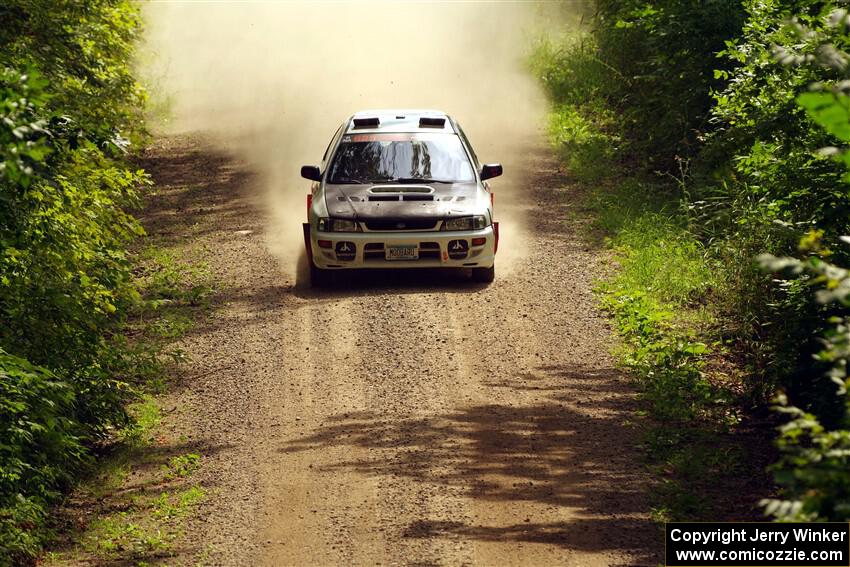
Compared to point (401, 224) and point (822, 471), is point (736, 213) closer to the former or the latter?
point (401, 224)

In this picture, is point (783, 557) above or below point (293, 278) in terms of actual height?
above

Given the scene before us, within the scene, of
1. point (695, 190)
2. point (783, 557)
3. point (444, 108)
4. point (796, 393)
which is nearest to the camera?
point (783, 557)

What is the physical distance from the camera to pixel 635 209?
59.0 feet

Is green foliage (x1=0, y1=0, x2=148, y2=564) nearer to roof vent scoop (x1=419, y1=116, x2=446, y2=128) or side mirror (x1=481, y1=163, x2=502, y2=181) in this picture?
roof vent scoop (x1=419, y1=116, x2=446, y2=128)

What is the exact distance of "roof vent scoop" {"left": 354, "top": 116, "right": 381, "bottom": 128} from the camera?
1502cm

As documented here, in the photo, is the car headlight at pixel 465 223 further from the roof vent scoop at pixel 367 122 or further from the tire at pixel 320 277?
the roof vent scoop at pixel 367 122

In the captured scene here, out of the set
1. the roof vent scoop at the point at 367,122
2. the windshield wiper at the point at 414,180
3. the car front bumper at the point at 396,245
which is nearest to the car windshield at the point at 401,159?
the windshield wiper at the point at 414,180

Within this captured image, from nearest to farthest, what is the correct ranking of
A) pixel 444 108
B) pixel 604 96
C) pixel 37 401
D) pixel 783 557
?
1. pixel 783 557
2. pixel 37 401
3. pixel 604 96
4. pixel 444 108

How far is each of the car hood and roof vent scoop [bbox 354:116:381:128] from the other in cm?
133

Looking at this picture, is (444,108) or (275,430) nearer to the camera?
(275,430)

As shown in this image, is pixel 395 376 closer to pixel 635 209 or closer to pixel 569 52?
pixel 635 209

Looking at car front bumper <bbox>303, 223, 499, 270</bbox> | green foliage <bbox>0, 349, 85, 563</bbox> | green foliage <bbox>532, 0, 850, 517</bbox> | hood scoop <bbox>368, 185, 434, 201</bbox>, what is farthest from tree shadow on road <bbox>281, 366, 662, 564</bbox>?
hood scoop <bbox>368, 185, 434, 201</bbox>

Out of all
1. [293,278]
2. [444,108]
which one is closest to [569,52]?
[444,108]

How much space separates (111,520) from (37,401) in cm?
121
